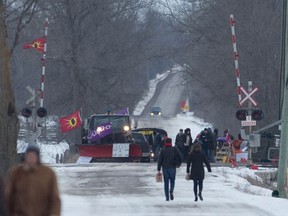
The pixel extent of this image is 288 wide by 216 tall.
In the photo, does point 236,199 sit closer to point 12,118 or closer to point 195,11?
point 12,118

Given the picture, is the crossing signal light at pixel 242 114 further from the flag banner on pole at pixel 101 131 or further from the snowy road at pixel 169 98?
the snowy road at pixel 169 98

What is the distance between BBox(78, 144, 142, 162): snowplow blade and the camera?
131 feet

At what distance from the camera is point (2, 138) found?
18.4 metres

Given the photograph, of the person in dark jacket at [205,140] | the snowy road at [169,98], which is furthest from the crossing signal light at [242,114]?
the snowy road at [169,98]

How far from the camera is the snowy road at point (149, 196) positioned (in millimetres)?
20500

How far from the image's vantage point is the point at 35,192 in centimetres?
1123

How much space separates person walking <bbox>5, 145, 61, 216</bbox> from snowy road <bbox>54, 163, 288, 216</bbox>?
327 inches

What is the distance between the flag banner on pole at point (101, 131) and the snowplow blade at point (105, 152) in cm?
64

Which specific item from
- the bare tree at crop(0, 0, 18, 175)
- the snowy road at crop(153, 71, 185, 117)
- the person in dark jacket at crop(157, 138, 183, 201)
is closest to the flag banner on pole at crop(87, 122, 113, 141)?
the person in dark jacket at crop(157, 138, 183, 201)

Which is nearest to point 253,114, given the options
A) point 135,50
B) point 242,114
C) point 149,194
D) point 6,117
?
point 242,114

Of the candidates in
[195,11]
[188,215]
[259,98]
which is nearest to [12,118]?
[188,215]

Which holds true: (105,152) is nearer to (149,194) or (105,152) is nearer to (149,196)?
(149,194)

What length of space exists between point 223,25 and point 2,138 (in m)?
36.8

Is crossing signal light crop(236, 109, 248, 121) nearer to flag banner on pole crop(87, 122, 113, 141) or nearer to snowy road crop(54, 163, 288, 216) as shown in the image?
snowy road crop(54, 163, 288, 216)
